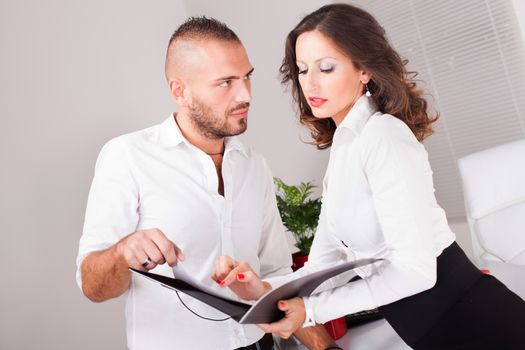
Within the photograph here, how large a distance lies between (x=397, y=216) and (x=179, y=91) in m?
1.08

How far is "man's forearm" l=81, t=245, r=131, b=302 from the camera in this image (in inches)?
61.8

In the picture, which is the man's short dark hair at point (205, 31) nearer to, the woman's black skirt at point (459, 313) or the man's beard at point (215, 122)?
the man's beard at point (215, 122)

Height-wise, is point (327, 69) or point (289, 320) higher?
point (327, 69)

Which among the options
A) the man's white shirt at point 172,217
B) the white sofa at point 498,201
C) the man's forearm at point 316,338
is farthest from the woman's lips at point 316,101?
the white sofa at point 498,201

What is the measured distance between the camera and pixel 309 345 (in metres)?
1.87

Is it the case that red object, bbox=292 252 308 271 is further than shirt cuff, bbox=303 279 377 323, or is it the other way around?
red object, bbox=292 252 308 271

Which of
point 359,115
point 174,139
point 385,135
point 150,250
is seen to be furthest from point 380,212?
point 174,139

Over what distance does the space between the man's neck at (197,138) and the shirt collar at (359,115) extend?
0.68 meters

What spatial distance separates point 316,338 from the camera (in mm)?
1847

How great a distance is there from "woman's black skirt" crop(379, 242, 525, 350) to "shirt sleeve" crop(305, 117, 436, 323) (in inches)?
3.5

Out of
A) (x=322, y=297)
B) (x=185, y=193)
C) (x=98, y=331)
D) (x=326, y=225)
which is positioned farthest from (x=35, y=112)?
(x=322, y=297)

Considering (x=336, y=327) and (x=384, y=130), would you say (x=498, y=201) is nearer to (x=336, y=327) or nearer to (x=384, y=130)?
(x=336, y=327)

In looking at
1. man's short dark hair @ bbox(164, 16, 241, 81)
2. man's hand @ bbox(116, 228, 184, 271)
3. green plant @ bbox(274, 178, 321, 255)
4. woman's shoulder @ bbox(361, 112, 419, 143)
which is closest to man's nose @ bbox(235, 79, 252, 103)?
man's short dark hair @ bbox(164, 16, 241, 81)

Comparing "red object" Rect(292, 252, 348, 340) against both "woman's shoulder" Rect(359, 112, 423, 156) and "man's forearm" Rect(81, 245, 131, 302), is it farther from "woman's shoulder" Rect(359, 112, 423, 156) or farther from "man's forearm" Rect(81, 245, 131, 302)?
"woman's shoulder" Rect(359, 112, 423, 156)
